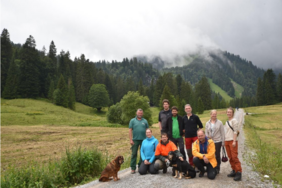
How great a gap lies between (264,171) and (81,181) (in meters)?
8.00

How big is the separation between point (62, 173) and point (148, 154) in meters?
4.07

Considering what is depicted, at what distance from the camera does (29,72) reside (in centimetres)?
6800

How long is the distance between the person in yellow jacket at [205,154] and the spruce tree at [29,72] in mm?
70609

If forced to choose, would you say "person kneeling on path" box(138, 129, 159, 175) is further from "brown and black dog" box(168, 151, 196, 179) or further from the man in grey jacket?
the man in grey jacket

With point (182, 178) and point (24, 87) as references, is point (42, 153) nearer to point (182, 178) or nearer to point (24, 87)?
point (182, 178)

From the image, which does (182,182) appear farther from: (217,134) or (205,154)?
(217,134)

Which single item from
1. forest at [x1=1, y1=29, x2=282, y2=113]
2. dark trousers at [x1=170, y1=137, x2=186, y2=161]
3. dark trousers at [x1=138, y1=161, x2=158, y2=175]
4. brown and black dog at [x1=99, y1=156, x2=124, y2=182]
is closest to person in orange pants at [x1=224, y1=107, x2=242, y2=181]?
dark trousers at [x1=170, y1=137, x2=186, y2=161]

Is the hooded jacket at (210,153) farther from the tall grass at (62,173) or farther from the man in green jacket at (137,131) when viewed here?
the tall grass at (62,173)

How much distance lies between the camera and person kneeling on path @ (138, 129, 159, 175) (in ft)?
24.4

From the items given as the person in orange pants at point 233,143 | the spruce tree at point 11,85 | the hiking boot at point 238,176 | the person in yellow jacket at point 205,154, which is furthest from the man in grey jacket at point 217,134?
the spruce tree at point 11,85

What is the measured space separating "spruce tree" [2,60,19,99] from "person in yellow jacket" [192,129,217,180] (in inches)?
2691

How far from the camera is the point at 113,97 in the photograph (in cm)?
10275

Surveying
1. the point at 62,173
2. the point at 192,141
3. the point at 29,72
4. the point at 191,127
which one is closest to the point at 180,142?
the point at 192,141

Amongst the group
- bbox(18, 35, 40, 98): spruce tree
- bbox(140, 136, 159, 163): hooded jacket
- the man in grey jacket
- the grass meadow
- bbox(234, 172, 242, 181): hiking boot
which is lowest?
the grass meadow
